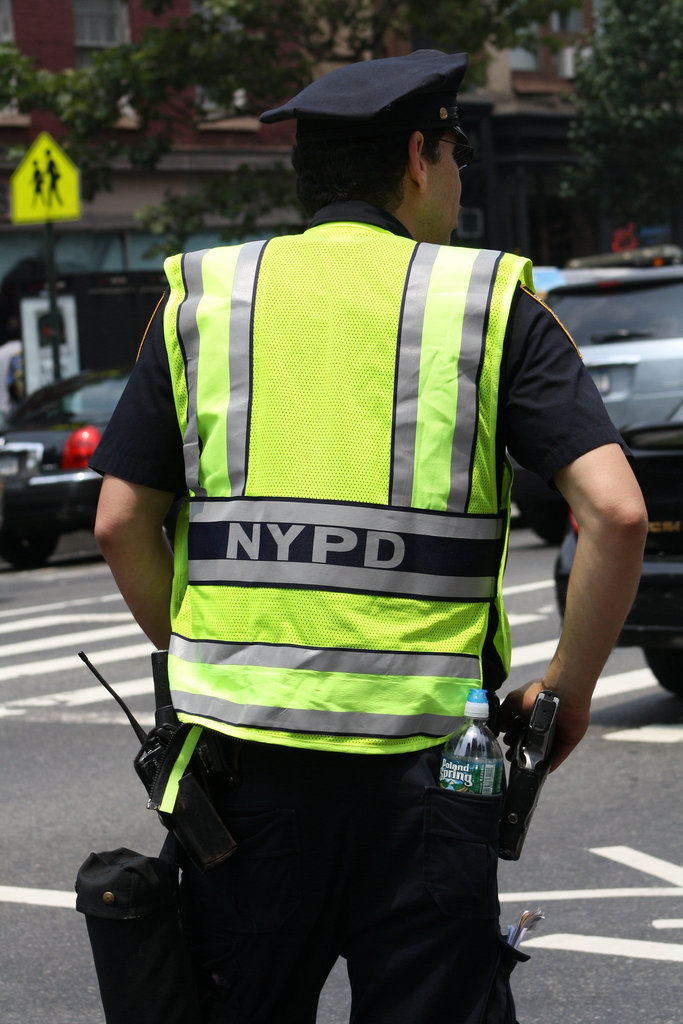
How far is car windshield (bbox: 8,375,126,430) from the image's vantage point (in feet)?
47.0

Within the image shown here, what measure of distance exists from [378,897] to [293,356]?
0.73m

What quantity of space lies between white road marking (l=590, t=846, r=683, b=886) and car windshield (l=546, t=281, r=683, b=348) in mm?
7441

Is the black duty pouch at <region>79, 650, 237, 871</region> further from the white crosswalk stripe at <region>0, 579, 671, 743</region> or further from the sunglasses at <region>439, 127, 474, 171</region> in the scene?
the white crosswalk stripe at <region>0, 579, 671, 743</region>

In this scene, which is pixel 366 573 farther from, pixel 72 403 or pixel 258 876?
pixel 72 403

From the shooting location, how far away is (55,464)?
557 inches

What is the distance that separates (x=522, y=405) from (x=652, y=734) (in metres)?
4.90

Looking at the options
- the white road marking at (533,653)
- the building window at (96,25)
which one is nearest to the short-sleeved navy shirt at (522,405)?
the white road marking at (533,653)

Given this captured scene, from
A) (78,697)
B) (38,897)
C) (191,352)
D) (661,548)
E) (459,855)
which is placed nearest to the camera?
(459,855)

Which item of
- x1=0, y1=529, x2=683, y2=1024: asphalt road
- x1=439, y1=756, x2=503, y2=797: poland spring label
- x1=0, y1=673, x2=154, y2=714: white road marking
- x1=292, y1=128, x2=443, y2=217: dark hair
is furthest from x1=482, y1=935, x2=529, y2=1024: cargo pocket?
x1=0, y1=673, x2=154, y2=714: white road marking

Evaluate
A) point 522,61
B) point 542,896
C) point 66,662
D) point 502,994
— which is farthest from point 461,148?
point 522,61

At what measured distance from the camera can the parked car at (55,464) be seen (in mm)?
14016

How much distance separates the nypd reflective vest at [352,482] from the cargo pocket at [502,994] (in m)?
0.30

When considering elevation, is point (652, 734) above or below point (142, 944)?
below

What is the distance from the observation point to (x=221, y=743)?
231cm
